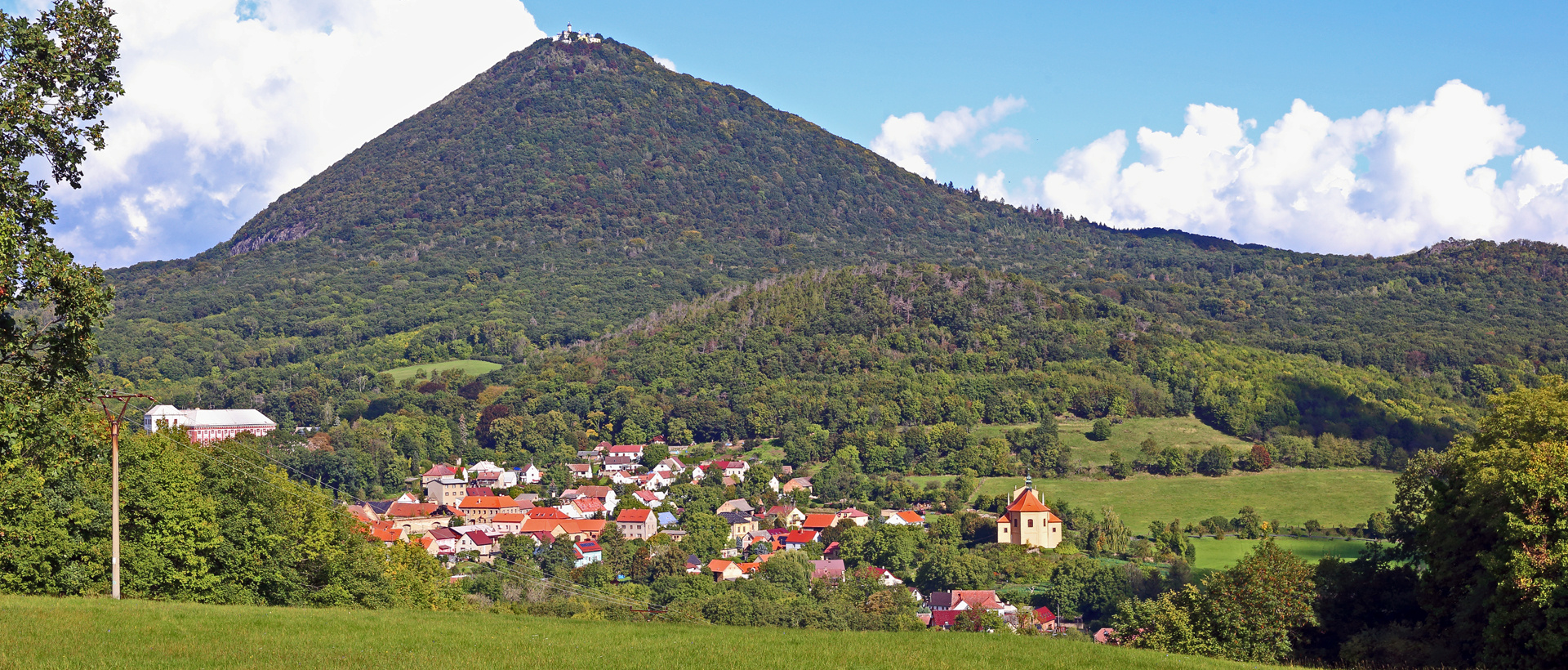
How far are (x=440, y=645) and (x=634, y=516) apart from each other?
7512 cm

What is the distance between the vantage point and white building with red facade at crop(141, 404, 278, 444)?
126375 millimetres

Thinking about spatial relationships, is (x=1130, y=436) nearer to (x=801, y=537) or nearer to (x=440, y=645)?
(x=801, y=537)

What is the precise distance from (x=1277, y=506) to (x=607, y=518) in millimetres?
57330

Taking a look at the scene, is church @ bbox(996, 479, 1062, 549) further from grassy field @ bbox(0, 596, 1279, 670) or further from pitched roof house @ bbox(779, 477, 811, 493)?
grassy field @ bbox(0, 596, 1279, 670)

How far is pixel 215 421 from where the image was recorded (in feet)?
431

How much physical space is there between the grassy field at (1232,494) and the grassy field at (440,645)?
2860 inches

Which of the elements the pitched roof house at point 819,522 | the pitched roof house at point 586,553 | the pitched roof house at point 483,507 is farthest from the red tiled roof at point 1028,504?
the pitched roof house at point 483,507

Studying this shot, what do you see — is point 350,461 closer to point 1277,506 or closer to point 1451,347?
point 1277,506

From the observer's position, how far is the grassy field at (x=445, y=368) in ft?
551

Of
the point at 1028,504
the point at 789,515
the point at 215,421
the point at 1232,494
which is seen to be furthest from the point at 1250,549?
the point at 215,421

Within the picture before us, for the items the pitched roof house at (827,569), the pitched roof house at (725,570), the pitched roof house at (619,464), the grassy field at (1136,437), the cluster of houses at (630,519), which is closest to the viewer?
the pitched roof house at (827,569)

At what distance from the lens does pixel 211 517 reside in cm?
3180

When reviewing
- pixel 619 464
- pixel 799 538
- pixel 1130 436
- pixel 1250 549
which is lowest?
pixel 1250 549

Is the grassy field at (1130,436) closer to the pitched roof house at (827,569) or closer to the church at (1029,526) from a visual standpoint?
the church at (1029,526)
